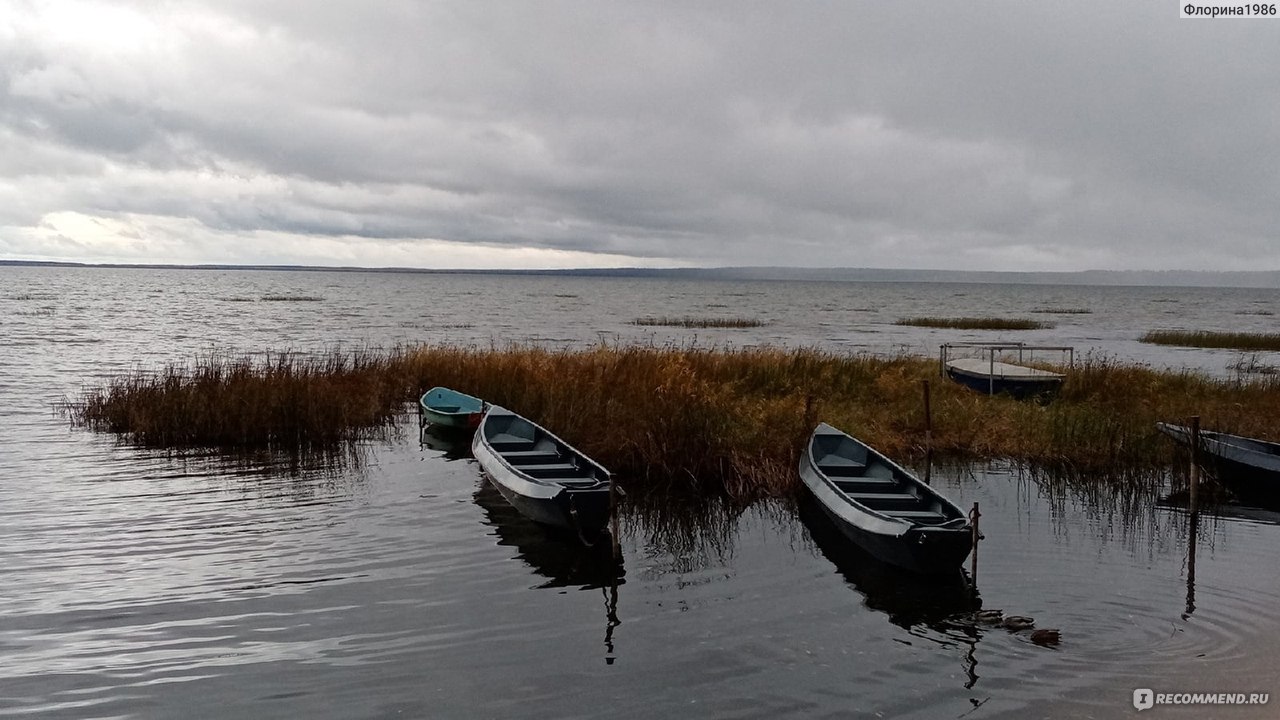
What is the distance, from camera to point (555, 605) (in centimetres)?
1020

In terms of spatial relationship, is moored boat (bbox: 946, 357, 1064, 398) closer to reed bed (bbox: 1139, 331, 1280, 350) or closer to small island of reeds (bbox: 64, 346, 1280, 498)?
small island of reeds (bbox: 64, 346, 1280, 498)

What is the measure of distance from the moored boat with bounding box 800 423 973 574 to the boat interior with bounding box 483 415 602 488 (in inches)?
140

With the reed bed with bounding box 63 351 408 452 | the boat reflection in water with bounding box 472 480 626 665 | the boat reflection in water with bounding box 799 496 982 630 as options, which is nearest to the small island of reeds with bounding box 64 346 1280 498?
the reed bed with bounding box 63 351 408 452

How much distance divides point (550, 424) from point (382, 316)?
6147 centimetres

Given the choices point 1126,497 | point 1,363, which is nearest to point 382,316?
point 1,363

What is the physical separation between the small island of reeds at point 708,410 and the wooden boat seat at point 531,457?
3.51ft

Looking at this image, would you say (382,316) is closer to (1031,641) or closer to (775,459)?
(775,459)

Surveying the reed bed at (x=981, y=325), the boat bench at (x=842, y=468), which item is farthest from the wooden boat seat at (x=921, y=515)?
the reed bed at (x=981, y=325)

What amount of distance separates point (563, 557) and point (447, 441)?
Result: 8.76 m

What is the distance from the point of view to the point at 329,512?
549 inches

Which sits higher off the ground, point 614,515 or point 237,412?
point 237,412

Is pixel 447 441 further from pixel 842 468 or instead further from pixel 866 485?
pixel 866 485

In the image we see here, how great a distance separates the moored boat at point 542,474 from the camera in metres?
12.1

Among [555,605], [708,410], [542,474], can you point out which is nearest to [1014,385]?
[708,410]
